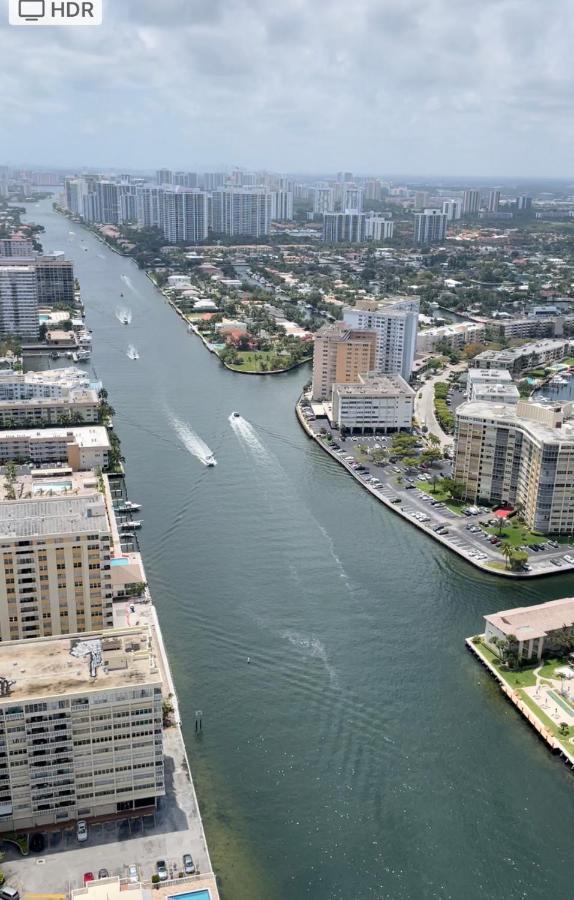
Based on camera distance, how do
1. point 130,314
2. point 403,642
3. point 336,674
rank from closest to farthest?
1. point 336,674
2. point 403,642
3. point 130,314

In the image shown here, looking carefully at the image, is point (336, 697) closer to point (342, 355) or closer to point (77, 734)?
point (77, 734)

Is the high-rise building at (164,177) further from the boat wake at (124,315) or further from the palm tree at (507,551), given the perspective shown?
the palm tree at (507,551)

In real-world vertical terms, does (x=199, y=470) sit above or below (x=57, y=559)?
below

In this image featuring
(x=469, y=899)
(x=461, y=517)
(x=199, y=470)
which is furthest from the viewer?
(x=199, y=470)

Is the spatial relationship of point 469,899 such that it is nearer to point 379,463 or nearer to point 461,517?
point 461,517

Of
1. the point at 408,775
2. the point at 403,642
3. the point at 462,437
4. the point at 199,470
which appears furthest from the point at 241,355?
the point at 408,775

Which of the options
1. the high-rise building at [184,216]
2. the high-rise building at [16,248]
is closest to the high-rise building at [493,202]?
the high-rise building at [184,216]

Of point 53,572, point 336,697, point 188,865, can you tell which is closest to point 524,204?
point 336,697
